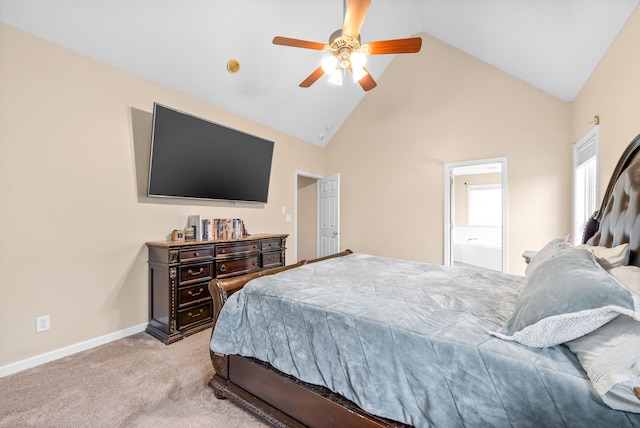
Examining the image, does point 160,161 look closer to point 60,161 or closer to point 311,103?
point 60,161

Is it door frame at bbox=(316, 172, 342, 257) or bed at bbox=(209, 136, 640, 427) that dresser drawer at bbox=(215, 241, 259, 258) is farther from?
door frame at bbox=(316, 172, 342, 257)

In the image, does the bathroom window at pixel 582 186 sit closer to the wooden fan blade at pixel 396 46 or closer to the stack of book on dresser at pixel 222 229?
the wooden fan blade at pixel 396 46

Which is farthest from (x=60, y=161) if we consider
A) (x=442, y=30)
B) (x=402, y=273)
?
(x=442, y=30)

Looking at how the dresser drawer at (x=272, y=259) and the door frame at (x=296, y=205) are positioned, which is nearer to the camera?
the dresser drawer at (x=272, y=259)

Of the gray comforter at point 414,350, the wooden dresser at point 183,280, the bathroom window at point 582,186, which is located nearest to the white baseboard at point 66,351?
the wooden dresser at point 183,280

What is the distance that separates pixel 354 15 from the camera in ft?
6.49

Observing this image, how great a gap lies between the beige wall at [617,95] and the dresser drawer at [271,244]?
11.2 feet

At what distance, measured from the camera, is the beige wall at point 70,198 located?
214cm

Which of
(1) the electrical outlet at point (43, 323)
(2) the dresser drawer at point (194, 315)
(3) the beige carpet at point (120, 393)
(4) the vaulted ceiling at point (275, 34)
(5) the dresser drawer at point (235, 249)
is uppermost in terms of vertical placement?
(4) the vaulted ceiling at point (275, 34)

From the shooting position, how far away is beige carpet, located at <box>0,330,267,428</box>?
1639 mm

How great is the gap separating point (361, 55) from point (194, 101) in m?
2.19

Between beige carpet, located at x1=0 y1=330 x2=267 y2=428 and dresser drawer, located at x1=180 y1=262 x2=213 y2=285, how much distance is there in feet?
2.08

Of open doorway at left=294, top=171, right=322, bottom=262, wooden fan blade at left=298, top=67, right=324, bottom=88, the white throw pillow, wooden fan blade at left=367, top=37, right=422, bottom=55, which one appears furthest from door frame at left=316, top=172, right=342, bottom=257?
the white throw pillow

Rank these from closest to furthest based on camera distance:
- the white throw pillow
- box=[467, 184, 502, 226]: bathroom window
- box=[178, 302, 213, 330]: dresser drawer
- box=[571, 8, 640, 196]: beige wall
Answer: the white throw pillow → box=[571, 8, 640, 196]: beige wall → box=[178, 302, 213, 330]: dresser drawer → box=[467, 184, 502, 226]: bathroom window
